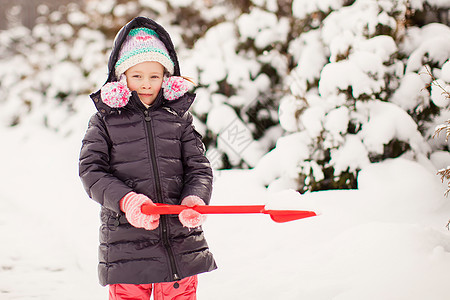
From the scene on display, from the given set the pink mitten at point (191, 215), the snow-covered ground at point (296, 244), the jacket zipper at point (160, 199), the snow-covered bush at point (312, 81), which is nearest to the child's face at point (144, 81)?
the jacket zipper at point (160, 199)

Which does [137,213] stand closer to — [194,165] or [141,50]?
[194,165]

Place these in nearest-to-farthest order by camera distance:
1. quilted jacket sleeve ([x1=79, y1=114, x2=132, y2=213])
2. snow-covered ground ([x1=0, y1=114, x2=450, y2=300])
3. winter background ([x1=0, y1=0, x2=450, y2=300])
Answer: quilted jacket sleeve ([x1=79, y1=114, x2=132, y2=213])
snow-covered ground ([x1=0, y1=114, x2=450, y2=300])
winter background ([x1=0, y1=0, x2=450, y2=300])

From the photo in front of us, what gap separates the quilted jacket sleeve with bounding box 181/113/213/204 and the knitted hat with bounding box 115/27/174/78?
31 cm

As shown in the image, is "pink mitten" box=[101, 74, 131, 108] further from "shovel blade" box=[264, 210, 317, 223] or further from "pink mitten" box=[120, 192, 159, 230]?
"shovel blade" box=[264, 210, 317, 223]

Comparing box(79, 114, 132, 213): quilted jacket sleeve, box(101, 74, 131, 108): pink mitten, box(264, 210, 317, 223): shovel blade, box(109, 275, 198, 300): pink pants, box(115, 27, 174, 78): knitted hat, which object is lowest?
box(109, 275, 198, 300): pink pants

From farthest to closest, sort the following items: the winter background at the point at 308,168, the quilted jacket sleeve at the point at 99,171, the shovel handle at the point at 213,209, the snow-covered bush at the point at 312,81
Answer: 1. the snow-covered bush at the point at 312,81
2. the winter background at the point at 308,168
3. the quilted jacket sleeve at the point at 99,171
4. the shovel handle at the point at 213,209

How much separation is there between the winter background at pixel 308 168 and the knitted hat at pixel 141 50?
2.89 feet

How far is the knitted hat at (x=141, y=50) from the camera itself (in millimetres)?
1961

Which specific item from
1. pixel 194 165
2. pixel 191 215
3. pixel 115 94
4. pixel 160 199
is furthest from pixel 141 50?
pixel 191 215

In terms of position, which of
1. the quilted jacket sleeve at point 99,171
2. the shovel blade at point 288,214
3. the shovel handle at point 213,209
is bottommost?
the shovel blade at point 288,214

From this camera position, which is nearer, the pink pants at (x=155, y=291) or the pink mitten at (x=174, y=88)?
the pink pants at (x=155, y=291)

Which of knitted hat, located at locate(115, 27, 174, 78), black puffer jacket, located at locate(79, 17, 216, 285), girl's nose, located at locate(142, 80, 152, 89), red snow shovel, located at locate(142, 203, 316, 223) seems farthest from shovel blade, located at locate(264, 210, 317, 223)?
knitted hat, located at locate(115, 27, 174, 78)

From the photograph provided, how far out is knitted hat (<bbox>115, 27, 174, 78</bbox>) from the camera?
196cm

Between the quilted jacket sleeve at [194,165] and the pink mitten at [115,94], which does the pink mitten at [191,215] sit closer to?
the quilted jacket sleeve at [194,165]
